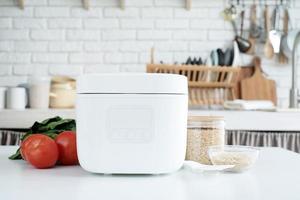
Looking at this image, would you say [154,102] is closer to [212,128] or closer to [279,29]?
[212,128]

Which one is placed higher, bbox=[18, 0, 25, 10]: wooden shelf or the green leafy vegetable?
bbox=[18, 0, 25, 10]: wooden shelf

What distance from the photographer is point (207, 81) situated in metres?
3.00

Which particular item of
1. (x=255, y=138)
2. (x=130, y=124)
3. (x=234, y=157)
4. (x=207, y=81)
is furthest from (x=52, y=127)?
(x=207, y=81)

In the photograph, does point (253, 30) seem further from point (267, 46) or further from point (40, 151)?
point (40, 151)

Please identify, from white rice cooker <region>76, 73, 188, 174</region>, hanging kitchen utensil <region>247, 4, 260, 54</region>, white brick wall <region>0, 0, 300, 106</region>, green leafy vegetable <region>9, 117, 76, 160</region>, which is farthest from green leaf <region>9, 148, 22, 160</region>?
hanging kitchen utensil <region>247, 4, 260, 54</region>

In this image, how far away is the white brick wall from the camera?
3154mm

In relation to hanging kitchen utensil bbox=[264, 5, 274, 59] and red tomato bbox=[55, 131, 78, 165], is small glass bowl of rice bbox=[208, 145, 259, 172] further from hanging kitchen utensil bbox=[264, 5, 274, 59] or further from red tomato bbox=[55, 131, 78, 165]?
hanging kitchen utensil bbox=[264, 5, 274, 59]

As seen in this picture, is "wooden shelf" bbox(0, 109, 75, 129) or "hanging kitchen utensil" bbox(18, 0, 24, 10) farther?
"hanging kitchen utensil" bbox(18, 0, 24, 10)

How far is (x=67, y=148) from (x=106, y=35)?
231 cm

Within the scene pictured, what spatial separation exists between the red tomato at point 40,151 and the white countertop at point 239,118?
1552 millimetres

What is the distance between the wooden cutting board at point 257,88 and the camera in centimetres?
310

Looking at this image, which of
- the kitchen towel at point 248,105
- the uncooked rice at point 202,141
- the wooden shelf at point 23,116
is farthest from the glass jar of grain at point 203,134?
the kitchen towel at point 248,105

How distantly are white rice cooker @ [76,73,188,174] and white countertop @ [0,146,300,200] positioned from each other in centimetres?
3

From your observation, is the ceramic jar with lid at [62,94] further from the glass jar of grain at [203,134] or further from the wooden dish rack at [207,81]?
the glass jar of grain at [203,134]
